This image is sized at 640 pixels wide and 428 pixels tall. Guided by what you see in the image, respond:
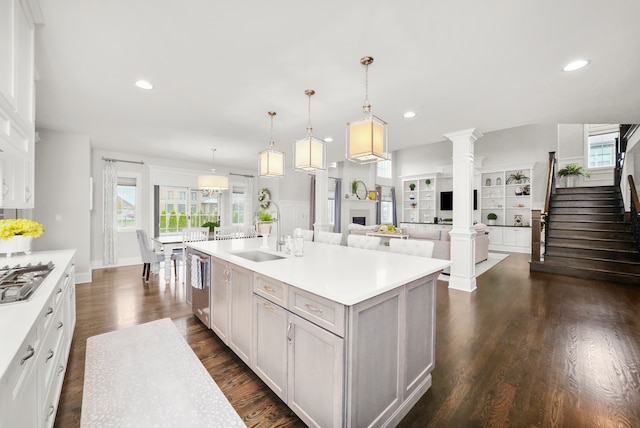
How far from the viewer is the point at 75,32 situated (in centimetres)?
194

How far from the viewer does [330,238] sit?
3.72 meters

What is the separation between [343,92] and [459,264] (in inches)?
128

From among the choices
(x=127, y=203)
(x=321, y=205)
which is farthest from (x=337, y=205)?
(x=127, y=203)

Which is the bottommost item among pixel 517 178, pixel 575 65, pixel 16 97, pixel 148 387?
pixel 148 387

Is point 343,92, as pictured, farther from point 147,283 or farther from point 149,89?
point 147,283

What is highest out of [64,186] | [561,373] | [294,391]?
[64,186]

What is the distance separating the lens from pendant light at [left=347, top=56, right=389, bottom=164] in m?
2.14

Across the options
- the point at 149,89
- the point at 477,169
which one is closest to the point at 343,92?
the point at 149,89

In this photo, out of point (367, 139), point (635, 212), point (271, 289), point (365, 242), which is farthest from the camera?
point (635, 212)

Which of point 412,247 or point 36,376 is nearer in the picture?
point 36,376

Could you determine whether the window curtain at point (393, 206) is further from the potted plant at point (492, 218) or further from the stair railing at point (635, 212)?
the stair railing at point (635, 212)

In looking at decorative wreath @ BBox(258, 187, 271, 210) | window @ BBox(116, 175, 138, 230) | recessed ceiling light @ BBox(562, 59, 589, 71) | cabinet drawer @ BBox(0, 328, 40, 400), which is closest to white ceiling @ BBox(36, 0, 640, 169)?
recessed ceiling light @ BBox(562, 59, 589, 71)

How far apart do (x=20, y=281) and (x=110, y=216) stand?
502cm

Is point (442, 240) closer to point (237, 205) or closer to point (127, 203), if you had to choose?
point (237, 205)
